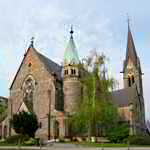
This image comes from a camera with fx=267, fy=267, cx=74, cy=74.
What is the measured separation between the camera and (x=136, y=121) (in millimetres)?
55250

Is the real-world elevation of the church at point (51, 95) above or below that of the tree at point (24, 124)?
above

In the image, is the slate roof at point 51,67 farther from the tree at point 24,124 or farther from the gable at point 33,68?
the tree at point 24,124

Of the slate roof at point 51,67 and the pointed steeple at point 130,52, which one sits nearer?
the slate roof at point 51,67

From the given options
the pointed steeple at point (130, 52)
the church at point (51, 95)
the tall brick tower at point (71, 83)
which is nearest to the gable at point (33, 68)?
the church at point (51, 95)

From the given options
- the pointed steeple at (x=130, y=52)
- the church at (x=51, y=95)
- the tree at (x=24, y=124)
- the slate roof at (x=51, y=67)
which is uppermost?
the pointed steeple at (x=130, y=52)

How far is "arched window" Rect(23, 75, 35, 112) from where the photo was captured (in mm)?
51375

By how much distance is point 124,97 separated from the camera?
59625 millimetres

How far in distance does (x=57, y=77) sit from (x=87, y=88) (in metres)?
12.1

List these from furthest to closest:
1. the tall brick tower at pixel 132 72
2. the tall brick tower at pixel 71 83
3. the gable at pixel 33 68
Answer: the tall brick tower at pixel 132 72, the gable at pixel 33 68, the tall brick tower at pixel 71 83

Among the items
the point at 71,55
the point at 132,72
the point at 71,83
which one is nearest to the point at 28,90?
the point at 71,83

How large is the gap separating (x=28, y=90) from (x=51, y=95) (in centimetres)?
678

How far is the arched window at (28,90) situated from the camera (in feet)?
169

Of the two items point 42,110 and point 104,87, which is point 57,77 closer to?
point 42,110


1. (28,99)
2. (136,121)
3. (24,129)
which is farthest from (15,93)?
(136,121)
